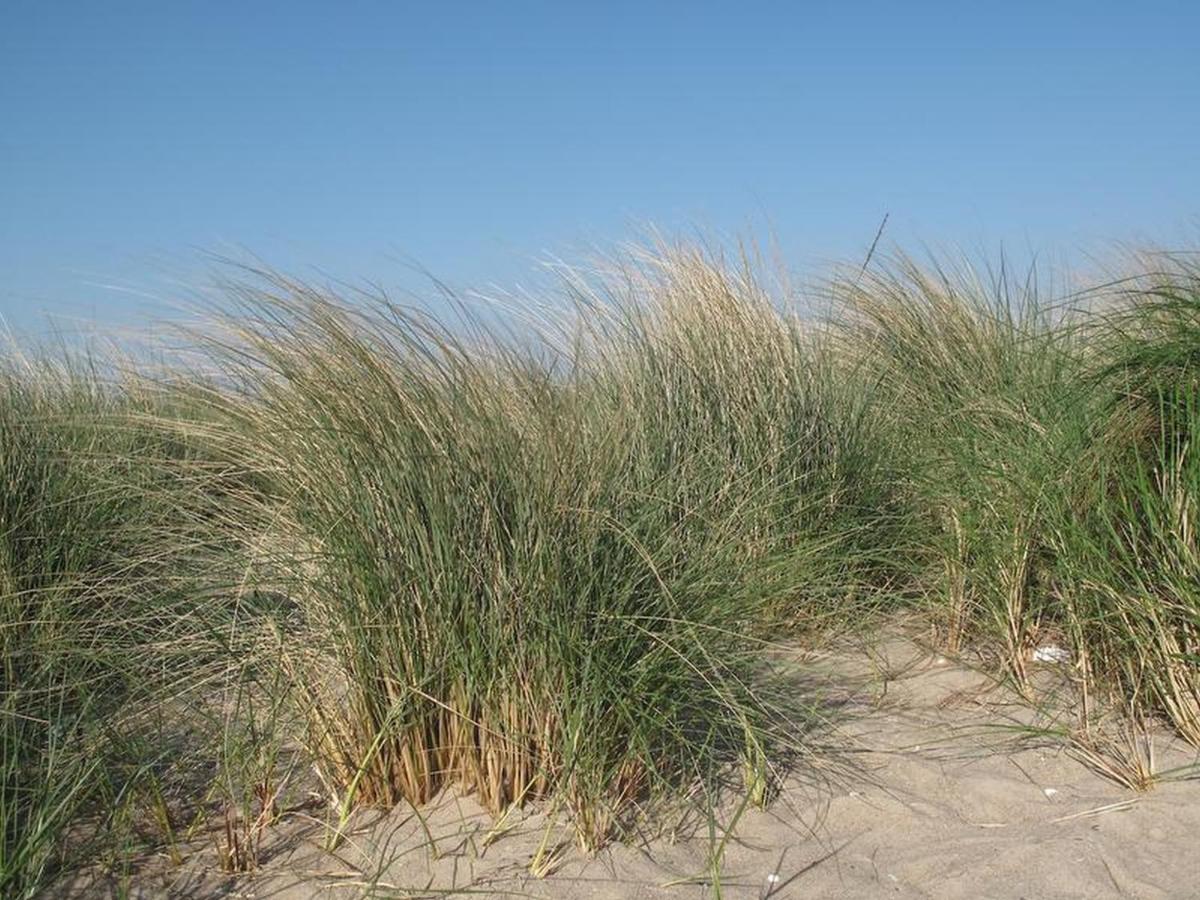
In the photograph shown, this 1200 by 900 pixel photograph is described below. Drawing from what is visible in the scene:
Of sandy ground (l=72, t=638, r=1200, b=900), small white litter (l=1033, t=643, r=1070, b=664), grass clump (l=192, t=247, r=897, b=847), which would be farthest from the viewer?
small white litter (l=1033, t=643, r=1070, b=664)

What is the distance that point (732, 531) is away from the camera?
3434 millimetres

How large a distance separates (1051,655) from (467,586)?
5.66 ft

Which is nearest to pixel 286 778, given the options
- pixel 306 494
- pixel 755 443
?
pixel 306 494

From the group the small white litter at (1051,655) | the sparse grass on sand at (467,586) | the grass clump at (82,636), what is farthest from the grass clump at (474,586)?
the small white litter at (1051,655)

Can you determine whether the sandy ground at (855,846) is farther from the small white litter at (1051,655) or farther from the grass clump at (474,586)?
the small white litter at (1051,655)

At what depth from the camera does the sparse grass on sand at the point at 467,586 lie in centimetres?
262

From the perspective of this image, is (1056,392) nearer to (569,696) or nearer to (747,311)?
(747,311)

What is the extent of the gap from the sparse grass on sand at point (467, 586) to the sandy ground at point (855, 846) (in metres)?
0.08

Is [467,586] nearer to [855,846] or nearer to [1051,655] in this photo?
[855,846]

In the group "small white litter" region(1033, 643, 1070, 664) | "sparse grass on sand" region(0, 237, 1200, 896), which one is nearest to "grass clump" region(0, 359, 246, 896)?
"sparse grass on sand" region(0, 237, 1200, 896)

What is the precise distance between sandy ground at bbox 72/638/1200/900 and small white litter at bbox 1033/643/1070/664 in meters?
0.39

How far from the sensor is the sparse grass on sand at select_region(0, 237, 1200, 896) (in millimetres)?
2615

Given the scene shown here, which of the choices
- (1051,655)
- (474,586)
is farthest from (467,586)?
(1051,655)

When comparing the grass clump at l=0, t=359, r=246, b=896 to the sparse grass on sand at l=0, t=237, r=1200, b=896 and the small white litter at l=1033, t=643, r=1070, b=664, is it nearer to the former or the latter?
the sparse grass on sand at l=0, t=237, r=1200, b=896
